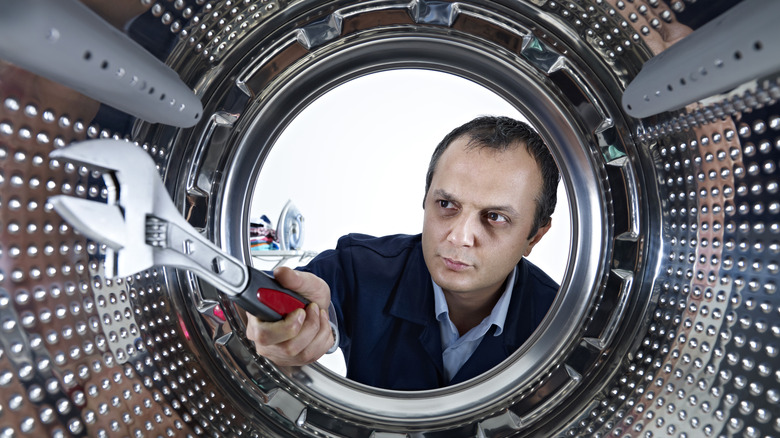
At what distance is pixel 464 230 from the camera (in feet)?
3.13

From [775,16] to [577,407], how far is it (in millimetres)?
488

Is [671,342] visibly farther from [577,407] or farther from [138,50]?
[138,50]

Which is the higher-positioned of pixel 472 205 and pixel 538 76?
pixel 538 76

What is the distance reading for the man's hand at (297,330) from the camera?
1.99ft

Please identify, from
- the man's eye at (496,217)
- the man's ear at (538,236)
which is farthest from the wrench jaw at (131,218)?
the man's ear at (538,236)

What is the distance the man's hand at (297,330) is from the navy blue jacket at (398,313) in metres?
0.22

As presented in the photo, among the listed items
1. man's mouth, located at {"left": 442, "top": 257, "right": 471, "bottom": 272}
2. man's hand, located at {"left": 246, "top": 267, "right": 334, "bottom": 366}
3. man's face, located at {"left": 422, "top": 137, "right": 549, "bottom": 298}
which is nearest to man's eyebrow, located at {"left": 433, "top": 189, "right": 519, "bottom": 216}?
man's face, located at {"left": 422, "top": 137, "right": 549, "bottom": 298}

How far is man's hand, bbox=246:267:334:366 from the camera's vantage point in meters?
0.61

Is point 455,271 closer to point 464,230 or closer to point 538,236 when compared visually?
point 464,230

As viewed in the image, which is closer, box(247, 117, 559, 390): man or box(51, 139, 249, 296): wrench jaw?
box(51, 139, 249, 296): wrench jaw

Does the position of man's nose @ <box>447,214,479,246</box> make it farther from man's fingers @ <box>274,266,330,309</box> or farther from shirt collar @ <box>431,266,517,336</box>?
man's fingers @ <box>274,266,330,309</box>

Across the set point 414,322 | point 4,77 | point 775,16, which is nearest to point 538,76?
point 775,16

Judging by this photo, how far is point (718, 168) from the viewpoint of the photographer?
58 centimetres

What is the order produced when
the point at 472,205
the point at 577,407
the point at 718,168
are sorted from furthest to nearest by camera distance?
1. the point at 472,205
2. the point at 577,407
3. the point at 718,168
